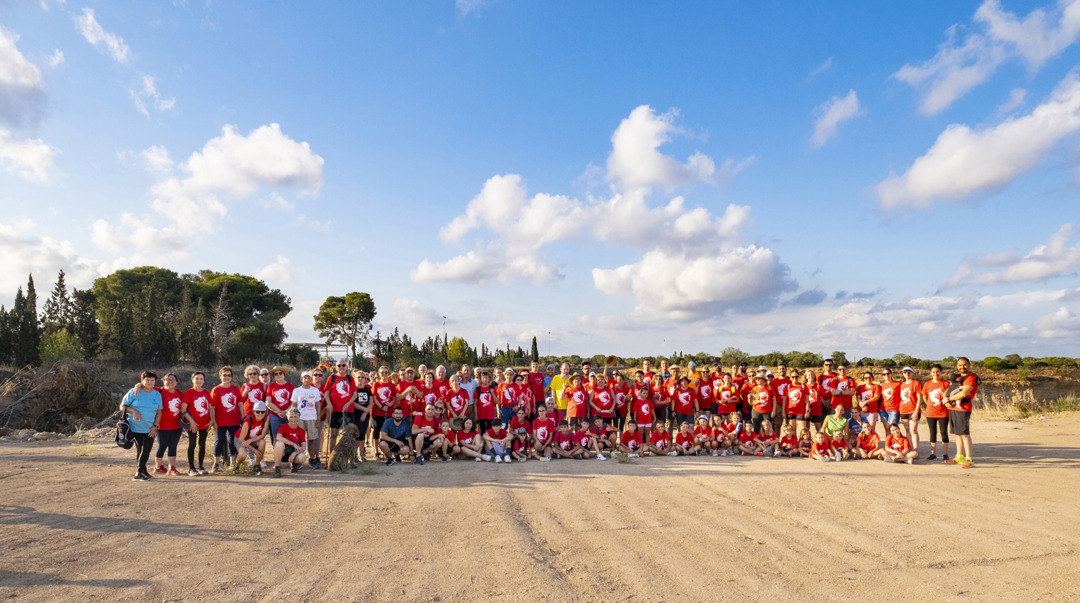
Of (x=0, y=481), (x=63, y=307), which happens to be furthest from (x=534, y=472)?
(x=63, y=307)

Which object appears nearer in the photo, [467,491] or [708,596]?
[708,596]

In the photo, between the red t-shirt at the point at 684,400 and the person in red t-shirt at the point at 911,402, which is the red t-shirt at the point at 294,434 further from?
the person in red t-shirt at the point at 911,402

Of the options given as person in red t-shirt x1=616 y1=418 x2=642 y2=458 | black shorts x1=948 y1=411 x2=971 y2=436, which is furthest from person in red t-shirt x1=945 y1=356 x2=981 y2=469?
person in red t-shirt x1=616 y1=418 x2=642 y2=458

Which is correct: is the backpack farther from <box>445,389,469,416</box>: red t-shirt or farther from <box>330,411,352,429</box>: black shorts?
<box>445,389,469,416</box>: red t-shirt

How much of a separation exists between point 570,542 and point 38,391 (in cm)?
1817

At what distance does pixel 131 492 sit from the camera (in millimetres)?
7547

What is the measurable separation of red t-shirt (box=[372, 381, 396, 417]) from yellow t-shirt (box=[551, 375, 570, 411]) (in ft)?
11.4

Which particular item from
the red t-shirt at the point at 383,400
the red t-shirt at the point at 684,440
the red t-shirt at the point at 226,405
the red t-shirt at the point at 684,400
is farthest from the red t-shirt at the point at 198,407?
the red t-shirt at the point at 684,400

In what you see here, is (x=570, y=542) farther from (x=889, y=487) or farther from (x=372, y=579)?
(x=889, y=487)

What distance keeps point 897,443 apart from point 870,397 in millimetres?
1017

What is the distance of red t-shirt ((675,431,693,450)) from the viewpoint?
11.5 metres

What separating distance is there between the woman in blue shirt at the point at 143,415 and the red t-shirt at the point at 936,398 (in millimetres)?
13470

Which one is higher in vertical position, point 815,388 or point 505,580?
point 815,388

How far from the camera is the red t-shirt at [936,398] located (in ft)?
34.6
